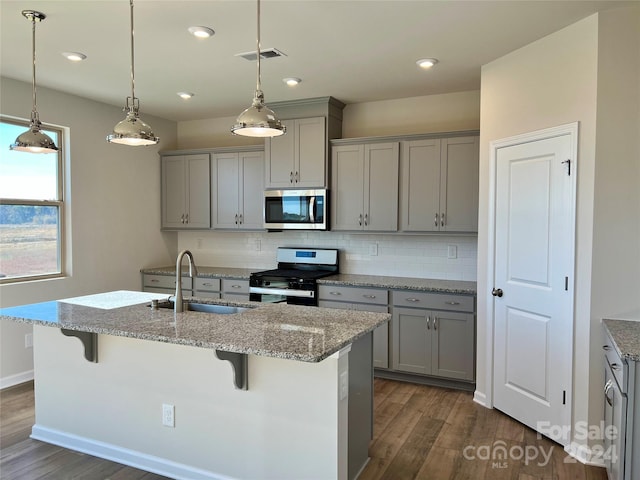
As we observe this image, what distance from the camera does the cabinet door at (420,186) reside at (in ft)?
13.8

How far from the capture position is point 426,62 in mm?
3496

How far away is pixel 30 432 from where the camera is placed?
3109 millimetres

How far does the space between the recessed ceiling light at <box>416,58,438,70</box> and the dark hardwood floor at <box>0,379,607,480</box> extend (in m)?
2.66

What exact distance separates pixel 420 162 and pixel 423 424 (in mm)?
2250

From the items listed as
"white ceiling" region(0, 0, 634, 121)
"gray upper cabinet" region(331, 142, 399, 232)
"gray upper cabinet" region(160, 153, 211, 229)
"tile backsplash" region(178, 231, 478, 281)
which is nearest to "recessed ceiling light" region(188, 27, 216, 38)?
"white ceiling" region(0, 0, 634, 121)

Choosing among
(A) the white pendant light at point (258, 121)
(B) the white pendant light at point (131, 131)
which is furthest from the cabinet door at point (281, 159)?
(A) the white pendant light at point (258, 121)

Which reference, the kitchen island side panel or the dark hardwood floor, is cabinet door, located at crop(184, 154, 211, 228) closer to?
the dark hardwood floor

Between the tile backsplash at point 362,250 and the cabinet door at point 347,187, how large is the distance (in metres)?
0.34

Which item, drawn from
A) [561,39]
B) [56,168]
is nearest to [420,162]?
[561,39]

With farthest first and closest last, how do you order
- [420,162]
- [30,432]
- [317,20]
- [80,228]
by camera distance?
1. [80,228]
2. [420,162]
3. [30,432]
4. [317,20]

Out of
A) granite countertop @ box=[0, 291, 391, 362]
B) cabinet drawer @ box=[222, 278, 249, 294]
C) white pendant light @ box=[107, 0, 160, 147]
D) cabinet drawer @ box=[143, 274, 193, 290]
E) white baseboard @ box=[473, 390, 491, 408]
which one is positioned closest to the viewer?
granite countertop @ box=[0, 291, 391, 362]

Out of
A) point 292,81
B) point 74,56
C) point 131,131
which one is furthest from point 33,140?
point 292,81

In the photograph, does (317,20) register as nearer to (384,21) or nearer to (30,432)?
(384,21)

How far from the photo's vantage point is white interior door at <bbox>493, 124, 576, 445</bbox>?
2891 mm
